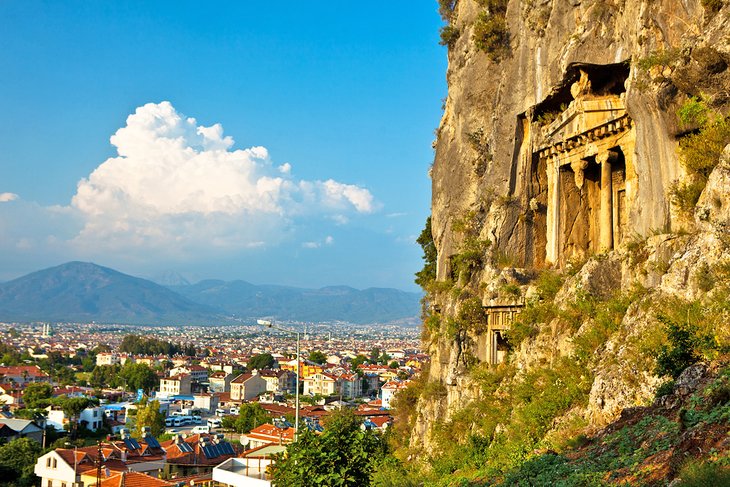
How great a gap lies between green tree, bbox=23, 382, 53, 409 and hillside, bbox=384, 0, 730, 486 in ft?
216

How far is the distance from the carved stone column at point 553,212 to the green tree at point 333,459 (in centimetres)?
1058

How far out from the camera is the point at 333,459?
13133mm

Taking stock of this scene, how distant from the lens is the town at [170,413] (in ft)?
139

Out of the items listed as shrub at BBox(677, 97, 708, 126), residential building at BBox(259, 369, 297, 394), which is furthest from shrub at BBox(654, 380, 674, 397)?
residential building at BBox(259, 369, 297, 394)

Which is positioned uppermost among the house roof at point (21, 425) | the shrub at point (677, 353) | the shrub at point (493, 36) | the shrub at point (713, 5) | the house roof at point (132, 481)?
the shrub at point (493, 36)

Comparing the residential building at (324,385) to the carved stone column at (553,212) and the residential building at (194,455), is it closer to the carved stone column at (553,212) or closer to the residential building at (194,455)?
the residential building at (194,455)

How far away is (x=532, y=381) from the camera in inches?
634

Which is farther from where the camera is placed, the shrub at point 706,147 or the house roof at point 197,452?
the house roof at point 197,452

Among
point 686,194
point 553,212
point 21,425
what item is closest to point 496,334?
point 553,212

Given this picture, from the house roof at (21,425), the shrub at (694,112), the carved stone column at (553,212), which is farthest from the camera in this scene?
the house roof at (21,425)

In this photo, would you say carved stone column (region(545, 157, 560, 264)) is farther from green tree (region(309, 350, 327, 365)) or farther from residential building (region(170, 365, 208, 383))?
green tree (region(309, 350, 327, 365))

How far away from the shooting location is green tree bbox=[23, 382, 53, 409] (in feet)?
265

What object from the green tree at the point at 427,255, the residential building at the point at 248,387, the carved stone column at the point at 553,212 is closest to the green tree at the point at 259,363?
the residential building at the point at 248,387

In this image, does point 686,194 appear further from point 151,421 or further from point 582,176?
point 151,421
